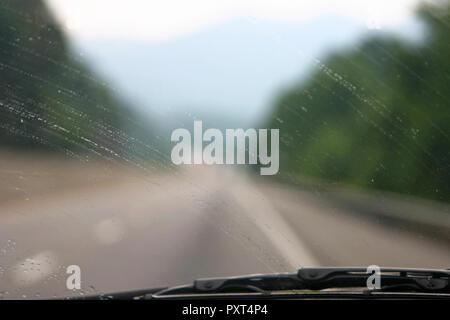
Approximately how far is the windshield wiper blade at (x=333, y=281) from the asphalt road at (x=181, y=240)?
1667 mm

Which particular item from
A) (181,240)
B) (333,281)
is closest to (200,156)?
(181,240)

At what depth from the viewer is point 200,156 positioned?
944cm

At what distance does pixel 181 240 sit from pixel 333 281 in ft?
19.6

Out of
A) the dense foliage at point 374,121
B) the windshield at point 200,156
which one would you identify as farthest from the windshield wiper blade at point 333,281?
the dense foliage at point 374,121

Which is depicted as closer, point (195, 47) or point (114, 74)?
point (195, 47)

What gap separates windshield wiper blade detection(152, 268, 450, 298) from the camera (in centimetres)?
414

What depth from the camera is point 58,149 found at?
25.1ft

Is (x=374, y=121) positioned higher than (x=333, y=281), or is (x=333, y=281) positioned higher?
(x=374, y=121)

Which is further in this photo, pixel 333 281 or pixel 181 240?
pixel 181 240

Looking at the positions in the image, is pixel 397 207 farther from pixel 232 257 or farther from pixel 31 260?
pixel 31 260

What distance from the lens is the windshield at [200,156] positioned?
25.4 feet

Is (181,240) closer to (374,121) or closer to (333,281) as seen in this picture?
(374,121)

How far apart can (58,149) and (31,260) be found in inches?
43.5
